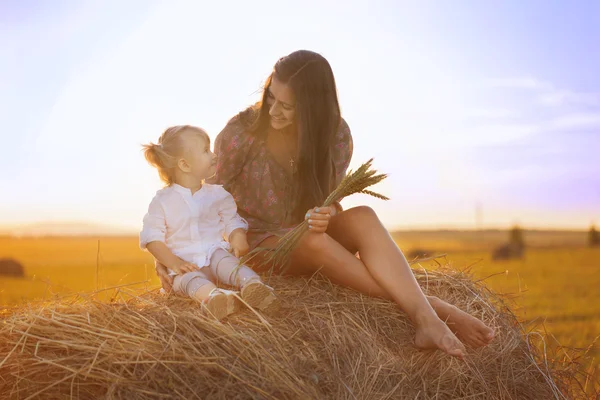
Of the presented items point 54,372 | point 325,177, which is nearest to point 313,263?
point 325,177

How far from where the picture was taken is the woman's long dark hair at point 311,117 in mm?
3842

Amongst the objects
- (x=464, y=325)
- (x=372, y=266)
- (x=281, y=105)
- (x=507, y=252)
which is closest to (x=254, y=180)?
(x=281, y=105)

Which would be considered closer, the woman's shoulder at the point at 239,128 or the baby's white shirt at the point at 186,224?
the baby's white shirt at the point at 186,224

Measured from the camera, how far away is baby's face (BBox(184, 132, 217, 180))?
356cm

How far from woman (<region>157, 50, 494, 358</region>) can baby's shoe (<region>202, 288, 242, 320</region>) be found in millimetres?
576

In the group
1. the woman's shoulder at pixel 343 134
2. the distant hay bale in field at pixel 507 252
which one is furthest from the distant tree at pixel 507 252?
the woman's shoulder at pixel 343 134

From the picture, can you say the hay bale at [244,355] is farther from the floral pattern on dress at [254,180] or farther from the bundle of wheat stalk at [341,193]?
the floral pattern on dress at [254,180]

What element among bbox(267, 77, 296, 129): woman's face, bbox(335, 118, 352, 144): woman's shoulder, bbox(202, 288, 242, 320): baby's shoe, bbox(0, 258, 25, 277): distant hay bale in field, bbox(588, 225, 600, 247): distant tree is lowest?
bbox(588, 225, 600, 247): distant tree

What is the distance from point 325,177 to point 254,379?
1.79 meters

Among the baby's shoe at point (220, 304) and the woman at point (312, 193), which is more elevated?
the woman at point (312, 193)

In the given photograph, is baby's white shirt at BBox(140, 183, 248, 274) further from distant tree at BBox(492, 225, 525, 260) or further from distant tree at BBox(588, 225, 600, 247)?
distant tree at BBox(588, 225, 600, 247)

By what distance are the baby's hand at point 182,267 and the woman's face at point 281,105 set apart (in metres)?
1.04

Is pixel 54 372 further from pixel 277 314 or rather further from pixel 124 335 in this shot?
pixel 277 314

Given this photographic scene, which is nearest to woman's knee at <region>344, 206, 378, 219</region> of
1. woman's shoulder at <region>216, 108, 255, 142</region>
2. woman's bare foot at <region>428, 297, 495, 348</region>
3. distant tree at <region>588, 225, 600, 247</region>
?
woman's bare foot at <region>428, 297, 495, 348</region>
